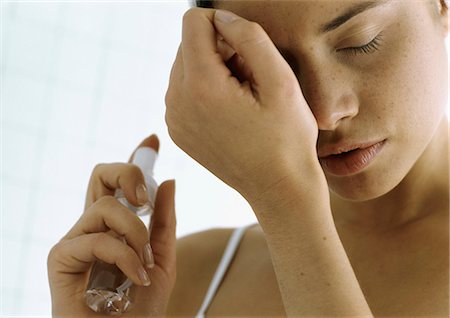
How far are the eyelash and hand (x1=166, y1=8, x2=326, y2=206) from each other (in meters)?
0.12

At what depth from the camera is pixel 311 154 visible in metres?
0.66

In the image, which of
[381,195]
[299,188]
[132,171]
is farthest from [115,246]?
[381,195]

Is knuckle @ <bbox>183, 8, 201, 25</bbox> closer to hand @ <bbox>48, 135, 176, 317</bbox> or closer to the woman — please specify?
the woman

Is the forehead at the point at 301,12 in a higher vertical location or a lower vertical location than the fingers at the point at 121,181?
higher

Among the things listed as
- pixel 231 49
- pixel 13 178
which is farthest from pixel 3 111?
pixel 231 49

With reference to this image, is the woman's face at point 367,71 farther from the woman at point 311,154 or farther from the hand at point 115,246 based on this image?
the hand at point 115,246

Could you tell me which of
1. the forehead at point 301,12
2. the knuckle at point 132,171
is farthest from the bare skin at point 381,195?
the knuckle at point 132,171

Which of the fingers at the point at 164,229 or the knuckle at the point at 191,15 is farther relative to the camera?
the fingers at the point at 164,229

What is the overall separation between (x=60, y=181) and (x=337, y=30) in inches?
43.1

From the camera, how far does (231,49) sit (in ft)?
2.35

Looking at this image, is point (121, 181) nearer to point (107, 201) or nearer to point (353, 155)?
point (107, 201)

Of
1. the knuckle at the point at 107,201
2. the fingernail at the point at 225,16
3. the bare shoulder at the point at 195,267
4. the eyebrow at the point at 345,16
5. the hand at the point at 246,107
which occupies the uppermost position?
the eyebrow at the point at 345,16

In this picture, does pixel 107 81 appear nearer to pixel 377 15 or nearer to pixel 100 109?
pixel 100 109

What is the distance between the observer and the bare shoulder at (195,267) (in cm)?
107
